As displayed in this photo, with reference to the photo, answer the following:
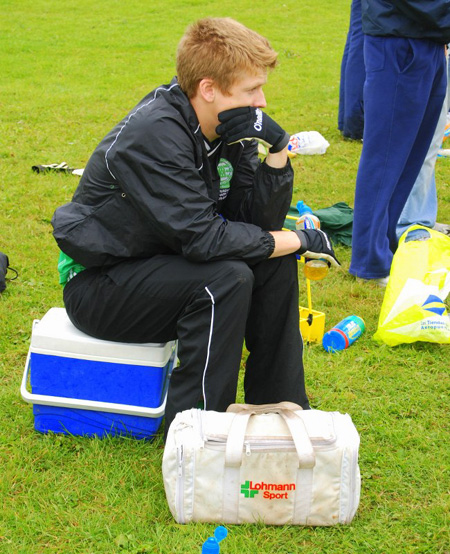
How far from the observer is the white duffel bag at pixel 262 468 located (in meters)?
2.32

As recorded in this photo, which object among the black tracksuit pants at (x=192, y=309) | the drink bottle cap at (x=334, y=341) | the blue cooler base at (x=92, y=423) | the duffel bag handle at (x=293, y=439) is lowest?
the drink bottle cap at (x=334, y=341)

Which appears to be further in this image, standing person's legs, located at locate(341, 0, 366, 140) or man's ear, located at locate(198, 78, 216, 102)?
standing person's legs, located at locate(341, 0, 366, 140)

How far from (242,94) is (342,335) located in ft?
4.92

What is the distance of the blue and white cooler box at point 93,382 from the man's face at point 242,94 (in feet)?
3.06

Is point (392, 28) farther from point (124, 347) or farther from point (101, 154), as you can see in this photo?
point (124, 347)

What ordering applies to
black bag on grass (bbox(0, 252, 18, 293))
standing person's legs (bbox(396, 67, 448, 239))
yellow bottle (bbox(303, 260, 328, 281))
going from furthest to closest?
standing person's legs (bbox(396, 67, 448, 239)), black bag on grass (bbox(0, 252, 18, 293)), yellow bottle (bbox(303, 260, 328, 281))

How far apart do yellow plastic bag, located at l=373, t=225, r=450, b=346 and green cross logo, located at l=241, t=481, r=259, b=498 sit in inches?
61.4

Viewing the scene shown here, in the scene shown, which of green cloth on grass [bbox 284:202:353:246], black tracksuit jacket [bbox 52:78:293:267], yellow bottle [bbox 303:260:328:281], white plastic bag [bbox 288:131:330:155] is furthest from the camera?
white plastic bag [bbox 288:131:330:155]

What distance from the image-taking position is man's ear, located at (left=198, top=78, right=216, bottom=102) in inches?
103

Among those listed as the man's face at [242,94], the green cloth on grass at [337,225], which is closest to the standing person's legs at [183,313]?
the man's face at [242,94]

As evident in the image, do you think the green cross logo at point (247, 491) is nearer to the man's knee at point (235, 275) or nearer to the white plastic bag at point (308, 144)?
the man's knee at point (235, 275)

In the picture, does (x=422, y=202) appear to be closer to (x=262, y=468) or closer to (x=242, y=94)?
(x=242, y=94)

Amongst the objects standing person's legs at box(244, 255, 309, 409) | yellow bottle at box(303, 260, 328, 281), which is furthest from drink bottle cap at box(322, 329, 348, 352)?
standing person's legs at box(244, 255, 309, 409)

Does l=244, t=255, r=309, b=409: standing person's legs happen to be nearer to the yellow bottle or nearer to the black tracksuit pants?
the black tracksuit pants
